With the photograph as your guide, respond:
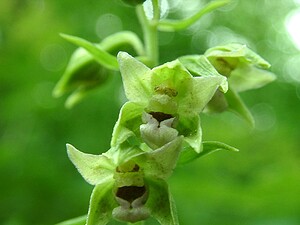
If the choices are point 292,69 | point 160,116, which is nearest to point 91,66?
point 160,116

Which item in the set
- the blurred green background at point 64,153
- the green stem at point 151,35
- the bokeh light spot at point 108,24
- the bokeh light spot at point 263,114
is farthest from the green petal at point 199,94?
the bokeh light spot at point 263,114

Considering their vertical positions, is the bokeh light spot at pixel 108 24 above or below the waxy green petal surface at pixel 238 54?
below

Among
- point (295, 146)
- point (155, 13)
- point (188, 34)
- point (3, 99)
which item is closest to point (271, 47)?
point (188, 34)

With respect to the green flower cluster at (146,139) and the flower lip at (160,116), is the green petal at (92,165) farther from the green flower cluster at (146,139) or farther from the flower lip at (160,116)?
→ the flower lip at (160,116)

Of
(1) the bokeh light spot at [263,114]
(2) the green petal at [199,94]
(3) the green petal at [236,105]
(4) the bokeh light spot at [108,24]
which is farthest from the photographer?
(1) the bokeh light spot at [263,114]

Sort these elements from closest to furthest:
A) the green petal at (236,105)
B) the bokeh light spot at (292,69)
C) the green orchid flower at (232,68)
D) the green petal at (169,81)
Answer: the green petal at (169,81), the green orchid flower at (232,68), the green petal at (236,105), the bokeh light spot at (292,69)

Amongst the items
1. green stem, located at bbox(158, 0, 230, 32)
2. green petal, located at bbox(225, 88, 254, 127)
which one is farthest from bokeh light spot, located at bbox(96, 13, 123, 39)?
green petal, located at bbox(225, 88, 254, 127)

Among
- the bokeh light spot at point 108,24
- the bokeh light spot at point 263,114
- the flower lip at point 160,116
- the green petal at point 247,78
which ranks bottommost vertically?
the bokeh light spot at point 263,114

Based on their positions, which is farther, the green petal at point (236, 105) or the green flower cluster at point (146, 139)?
the green petal at point (236, 105)
